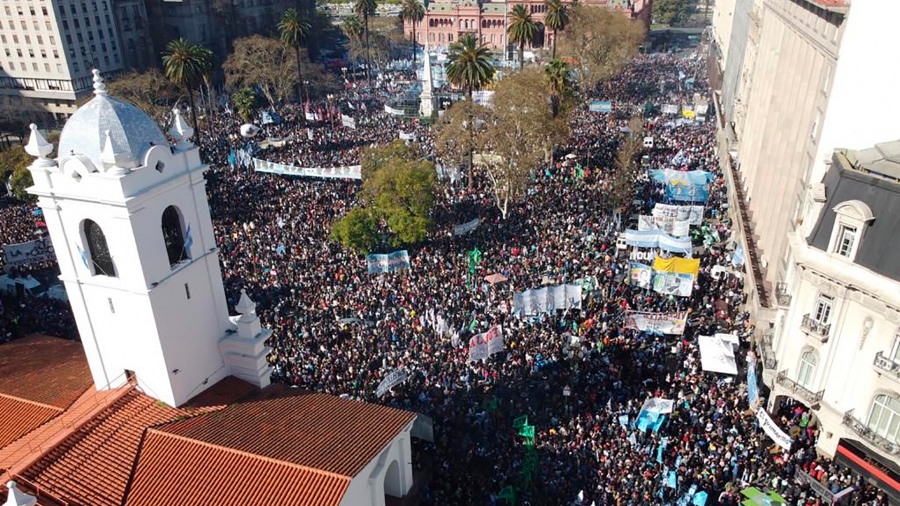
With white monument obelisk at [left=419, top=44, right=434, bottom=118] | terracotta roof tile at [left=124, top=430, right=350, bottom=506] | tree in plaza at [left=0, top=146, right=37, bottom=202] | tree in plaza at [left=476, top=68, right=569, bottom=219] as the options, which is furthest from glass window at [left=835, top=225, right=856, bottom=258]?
tree in plaza at [left=0, top=146, right=37, bottom=202]

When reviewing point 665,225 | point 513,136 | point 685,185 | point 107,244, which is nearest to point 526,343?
point 665,225

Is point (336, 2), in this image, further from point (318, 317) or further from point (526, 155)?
point (318, 317)

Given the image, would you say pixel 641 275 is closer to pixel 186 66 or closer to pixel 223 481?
pixel 223 481

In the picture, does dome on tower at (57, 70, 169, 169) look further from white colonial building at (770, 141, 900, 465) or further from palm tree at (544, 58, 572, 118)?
palm tree at (544, 58, 572, 118)

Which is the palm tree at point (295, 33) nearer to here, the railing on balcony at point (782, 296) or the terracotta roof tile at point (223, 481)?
the railing on balcony at point (782, 296)

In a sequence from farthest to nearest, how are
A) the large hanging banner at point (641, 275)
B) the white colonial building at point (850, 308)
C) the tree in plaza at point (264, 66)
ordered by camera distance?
the tree in plaza at point (264, 66) → the large hanging banner at point (641, 275) → the white colonial building at point (850, 308)

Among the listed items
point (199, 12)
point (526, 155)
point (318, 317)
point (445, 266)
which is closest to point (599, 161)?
point (526, 155)

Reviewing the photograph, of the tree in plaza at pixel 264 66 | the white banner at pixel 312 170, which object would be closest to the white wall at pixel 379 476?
the white banner at pixel 312 170
